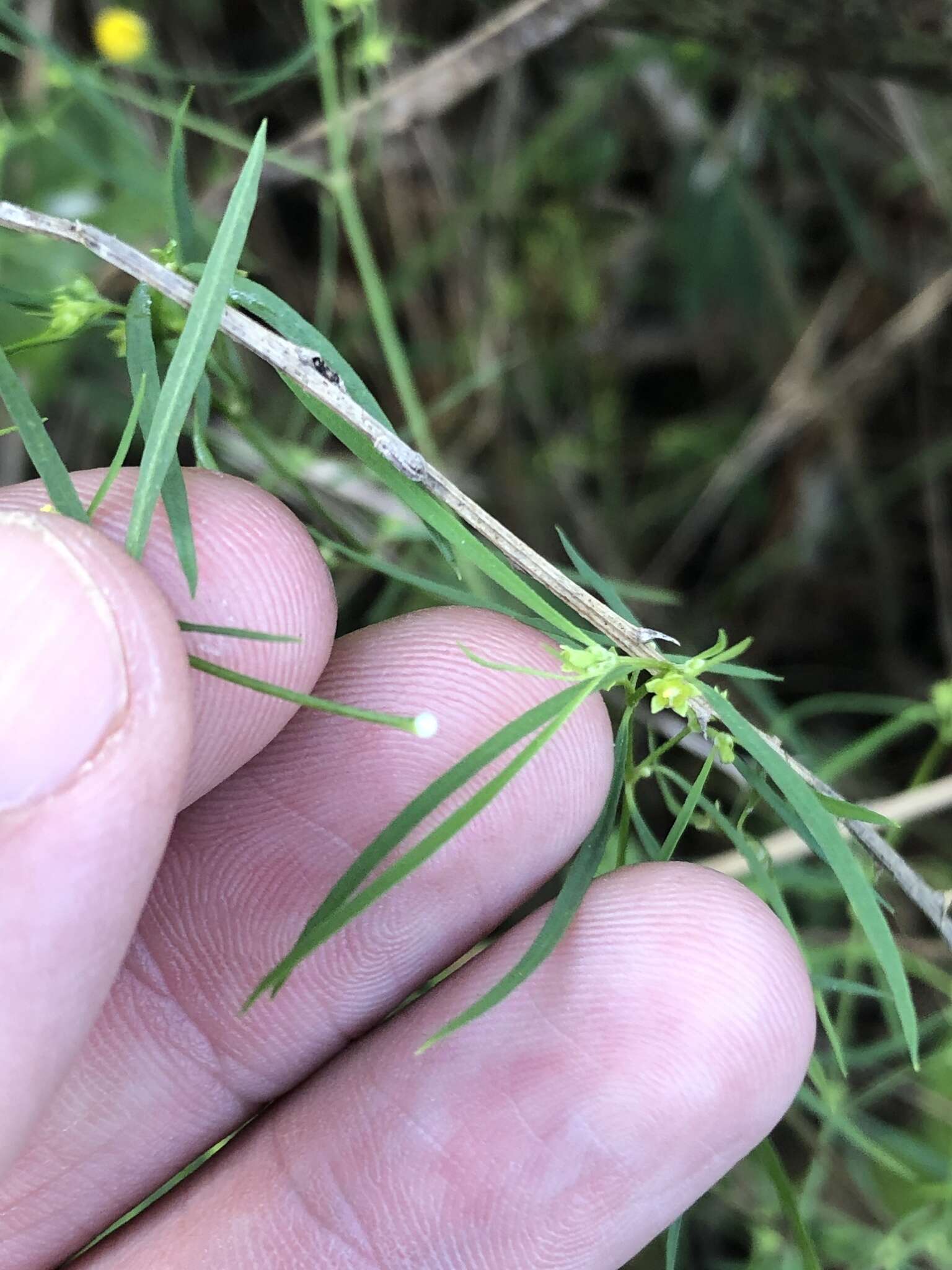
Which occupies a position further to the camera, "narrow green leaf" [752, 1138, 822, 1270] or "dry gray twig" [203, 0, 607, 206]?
"dry gray twig" [203, 0, 607, 206]

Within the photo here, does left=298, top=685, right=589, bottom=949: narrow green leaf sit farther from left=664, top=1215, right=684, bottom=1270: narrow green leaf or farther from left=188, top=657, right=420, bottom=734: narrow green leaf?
left=664, top=1215, right=684, bottom=1270: narrow green leaf

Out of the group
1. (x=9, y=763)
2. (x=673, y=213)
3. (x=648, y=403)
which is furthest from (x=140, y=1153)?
(x=673, y=213)

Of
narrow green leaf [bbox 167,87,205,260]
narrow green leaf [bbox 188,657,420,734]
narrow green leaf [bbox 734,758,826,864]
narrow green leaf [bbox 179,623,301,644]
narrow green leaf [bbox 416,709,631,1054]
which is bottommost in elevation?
narrow green leaf [bbox 416,709,631,1054]

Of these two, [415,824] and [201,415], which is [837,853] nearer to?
[415,824]

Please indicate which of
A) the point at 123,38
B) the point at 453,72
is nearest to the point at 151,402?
the point at 453,72

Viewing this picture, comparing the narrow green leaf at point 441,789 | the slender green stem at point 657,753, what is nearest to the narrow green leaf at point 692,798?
the slender green stem at point 657,753

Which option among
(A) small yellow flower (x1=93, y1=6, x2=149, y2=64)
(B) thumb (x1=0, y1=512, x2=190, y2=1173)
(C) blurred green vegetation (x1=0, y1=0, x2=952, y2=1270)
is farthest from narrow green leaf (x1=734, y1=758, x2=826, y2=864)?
(A) small yellow flower (x1=93, y1=6, x2=149, y2=64)

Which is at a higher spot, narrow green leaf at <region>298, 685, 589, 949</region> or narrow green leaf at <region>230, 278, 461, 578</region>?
narrow green leaf at <region>230, 278, 461, 578</region>

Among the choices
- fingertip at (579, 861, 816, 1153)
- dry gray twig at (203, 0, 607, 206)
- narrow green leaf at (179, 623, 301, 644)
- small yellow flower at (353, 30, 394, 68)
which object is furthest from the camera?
dry gray twig at (203, 0, 607, 206)
